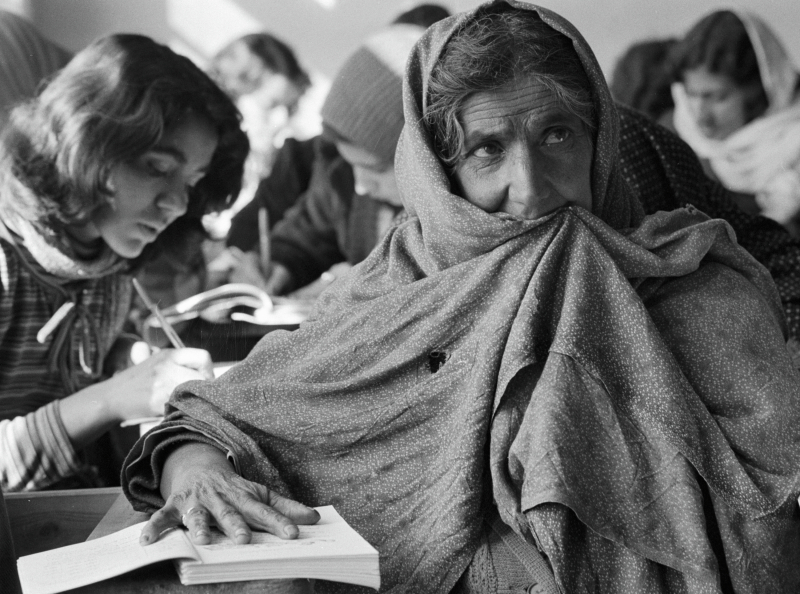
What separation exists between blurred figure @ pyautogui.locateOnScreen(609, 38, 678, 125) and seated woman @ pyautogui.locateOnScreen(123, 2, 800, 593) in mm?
2585

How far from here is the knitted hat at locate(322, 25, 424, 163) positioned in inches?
133

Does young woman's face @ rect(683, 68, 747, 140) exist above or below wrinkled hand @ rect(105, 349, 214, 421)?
above

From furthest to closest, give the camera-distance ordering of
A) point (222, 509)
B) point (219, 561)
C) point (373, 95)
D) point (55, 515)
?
point (373, 95) < point (55, 515) < point (222, 509) < point (219, 561)

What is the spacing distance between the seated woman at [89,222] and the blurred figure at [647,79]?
2.00 metres

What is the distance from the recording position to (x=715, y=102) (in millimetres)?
4207

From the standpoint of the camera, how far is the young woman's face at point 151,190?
2.55 metres

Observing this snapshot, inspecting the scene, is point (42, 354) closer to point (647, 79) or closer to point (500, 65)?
point (500, 65)

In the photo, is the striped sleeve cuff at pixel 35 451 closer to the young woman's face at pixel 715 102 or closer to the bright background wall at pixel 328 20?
the bright background wall at pixel 328 20

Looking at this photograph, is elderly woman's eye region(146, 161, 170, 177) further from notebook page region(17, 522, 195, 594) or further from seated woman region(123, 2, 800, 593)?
notebook page region(17, 522, 195, 594)

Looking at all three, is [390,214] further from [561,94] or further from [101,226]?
[561,94]

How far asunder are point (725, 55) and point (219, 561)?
12.0 feet

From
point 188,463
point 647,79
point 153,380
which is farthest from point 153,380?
point 647,79

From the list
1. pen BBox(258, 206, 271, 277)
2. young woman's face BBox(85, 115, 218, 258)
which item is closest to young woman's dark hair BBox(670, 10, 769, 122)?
pen BBox(258, 206, 271, 277)

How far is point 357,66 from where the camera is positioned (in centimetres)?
373
